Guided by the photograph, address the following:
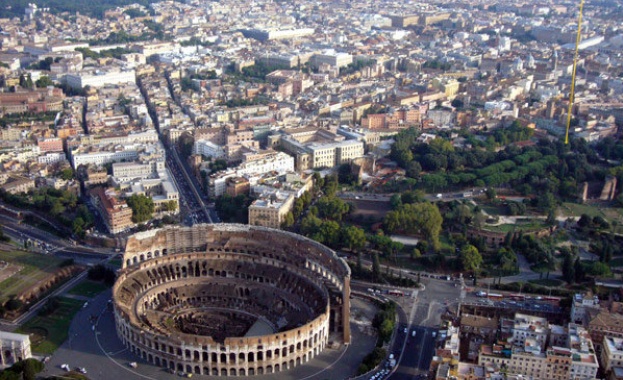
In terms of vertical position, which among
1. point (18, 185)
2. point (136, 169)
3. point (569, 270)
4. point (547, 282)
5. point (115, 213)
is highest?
point (136, 169)

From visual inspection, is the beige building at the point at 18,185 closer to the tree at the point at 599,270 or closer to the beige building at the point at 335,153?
the beige building at the point at 335,153

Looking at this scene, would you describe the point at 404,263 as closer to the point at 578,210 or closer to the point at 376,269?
the point at 376,269

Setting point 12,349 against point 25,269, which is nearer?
point 12,349

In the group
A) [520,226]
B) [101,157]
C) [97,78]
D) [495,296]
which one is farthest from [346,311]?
[97,78]

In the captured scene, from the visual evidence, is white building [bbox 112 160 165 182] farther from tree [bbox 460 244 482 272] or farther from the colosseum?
tree [bbox 460 244 482 272]

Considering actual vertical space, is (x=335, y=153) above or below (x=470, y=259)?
above

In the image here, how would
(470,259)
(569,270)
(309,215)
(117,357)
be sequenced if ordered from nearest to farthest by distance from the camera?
(117,357)
(569,270)
(470,259)
(309,215)

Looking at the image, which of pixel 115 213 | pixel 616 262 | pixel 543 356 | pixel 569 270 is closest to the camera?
pixel 543 356
